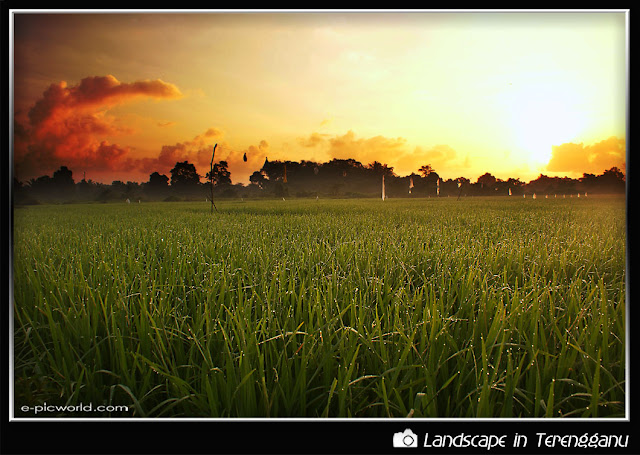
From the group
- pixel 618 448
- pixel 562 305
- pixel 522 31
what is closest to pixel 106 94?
pixel 522 31

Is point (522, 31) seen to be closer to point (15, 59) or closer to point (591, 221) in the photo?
point (591, 221)

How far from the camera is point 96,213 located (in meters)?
4.96

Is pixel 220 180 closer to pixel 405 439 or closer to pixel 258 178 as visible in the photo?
pixel 258 178

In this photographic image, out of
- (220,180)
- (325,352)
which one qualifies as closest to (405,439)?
(325,352)

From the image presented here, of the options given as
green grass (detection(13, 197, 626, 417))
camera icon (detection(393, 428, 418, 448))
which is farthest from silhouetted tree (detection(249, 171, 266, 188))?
camera icon (detection(393, 428, 418, 448))

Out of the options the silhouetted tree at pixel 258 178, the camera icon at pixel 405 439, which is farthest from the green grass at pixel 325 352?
the silhouetted tree at pixel 258 178

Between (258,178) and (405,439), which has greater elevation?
(258,178)

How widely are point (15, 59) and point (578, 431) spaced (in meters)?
2.24

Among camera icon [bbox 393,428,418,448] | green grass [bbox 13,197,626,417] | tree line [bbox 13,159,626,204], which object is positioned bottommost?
camera icon [bbox 393,428,418,448]

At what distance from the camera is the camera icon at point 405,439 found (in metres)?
0.95

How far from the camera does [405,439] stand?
0.95 meters

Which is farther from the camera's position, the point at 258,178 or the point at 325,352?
the point at 258,178

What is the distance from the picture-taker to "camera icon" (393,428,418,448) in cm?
95

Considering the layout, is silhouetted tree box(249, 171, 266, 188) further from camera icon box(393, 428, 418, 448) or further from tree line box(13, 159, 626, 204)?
camera icon box(393, 428, 418, 448)
